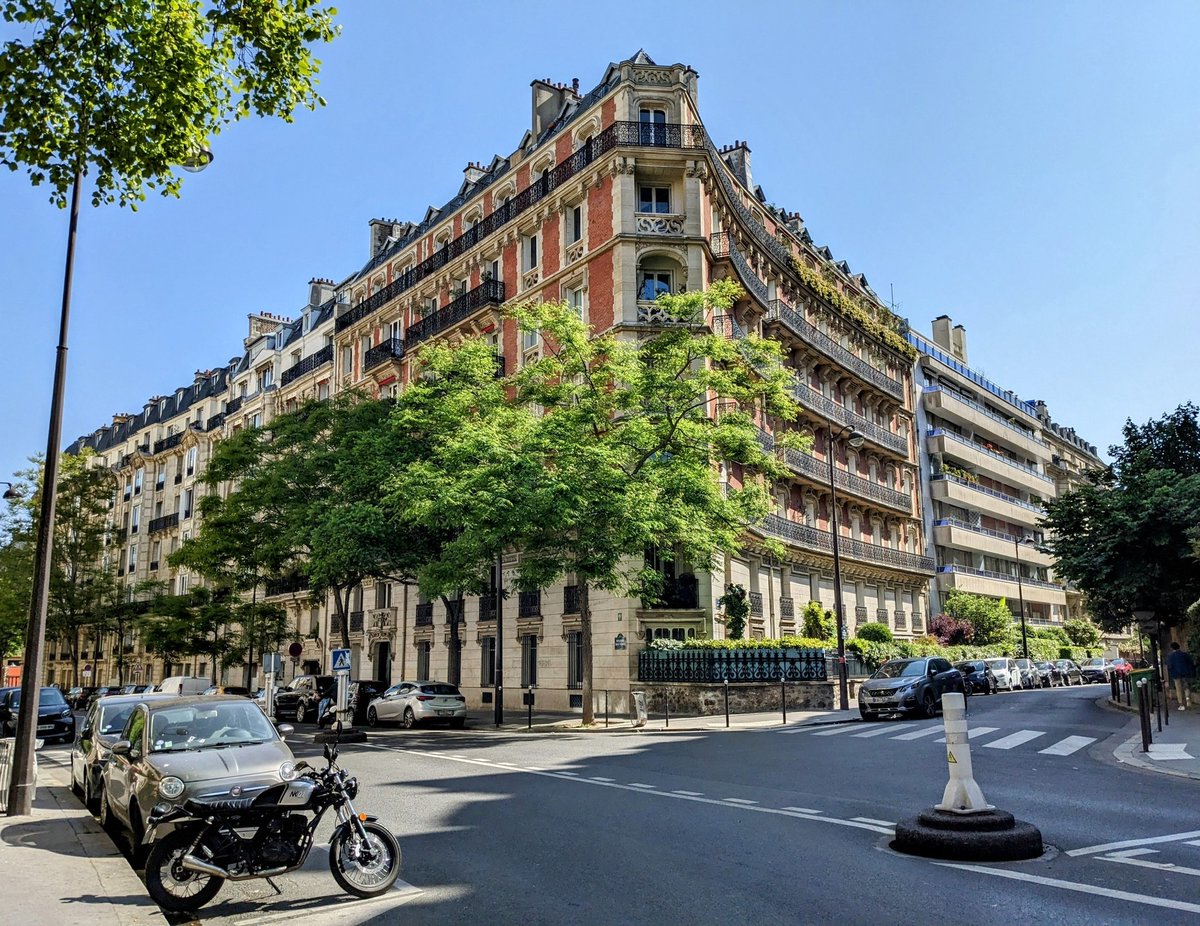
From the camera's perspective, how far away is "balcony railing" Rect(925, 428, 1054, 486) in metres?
57.8

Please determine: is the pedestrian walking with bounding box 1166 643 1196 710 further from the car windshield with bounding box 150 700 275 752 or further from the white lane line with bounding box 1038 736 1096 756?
the car windshield with bounding box 150 700 275 752

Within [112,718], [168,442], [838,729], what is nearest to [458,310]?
[838,729]

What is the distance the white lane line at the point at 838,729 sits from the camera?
21.4 m

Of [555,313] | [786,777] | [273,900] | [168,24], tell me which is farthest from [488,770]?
[555,313]

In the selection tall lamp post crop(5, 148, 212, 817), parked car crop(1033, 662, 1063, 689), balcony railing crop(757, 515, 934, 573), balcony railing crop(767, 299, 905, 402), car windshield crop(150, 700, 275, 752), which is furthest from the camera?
parked car crop(1033, 662, 1063, 689)

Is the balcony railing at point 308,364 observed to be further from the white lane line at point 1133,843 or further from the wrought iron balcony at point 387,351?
the white lane line at point 1133,843

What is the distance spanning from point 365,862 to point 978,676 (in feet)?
113

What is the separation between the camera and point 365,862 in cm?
709

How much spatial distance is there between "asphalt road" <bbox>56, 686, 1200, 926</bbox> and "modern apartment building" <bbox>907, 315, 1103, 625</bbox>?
1628 inches

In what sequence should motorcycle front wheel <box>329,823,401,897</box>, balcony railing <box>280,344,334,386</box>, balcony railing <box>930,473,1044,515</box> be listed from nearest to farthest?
motorcycle front wheel <box>329,823,401,897</box>
balcony railing <box>280,344,334,386</box>
balcony railing <box>930,473,1044,515</box>

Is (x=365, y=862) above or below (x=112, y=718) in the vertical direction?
below

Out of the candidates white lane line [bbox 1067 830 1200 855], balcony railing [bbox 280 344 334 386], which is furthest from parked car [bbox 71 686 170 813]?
balcony railing [bbox 280 344 334 386]

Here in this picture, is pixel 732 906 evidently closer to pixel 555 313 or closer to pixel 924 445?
pixel 555 313

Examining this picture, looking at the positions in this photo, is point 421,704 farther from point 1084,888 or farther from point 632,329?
point 1084,888
